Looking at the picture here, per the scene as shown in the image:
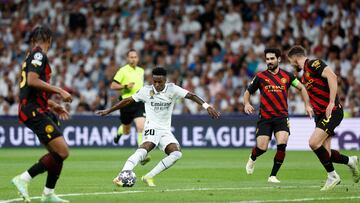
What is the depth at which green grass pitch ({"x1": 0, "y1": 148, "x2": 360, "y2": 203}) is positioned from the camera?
13.0 m

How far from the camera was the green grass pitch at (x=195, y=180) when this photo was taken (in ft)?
42.5

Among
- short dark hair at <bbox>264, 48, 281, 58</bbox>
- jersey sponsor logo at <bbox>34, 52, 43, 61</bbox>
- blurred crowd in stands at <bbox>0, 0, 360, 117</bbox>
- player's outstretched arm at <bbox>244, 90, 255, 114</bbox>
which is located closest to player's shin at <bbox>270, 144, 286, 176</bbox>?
player's outstretched arm at <bbox>244, 90, 255, 114</bbox>

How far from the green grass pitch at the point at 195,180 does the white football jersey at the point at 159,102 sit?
1046 millimetres

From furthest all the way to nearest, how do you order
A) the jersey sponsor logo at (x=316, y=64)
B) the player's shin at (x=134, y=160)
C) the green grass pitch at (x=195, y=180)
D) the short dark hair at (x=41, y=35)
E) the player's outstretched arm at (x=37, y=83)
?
1. the player's shin at (x=134, y=160)
2. the jersey sponsor logo at (x=316, y=64)
3. the green grass pitch at (x=195, y=180)
4. the short dark hair at (x=41, y=35)
5. the player's outstretched arm at (x=37, y=83)

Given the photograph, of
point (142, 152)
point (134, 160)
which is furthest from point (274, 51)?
point (134, 160)

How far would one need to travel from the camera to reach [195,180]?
16.7m

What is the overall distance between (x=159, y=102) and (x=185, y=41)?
57.3ft

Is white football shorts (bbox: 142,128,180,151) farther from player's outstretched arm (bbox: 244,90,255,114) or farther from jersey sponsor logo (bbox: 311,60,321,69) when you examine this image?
jersey sponsor logo (bbox: 311,60,321,69)

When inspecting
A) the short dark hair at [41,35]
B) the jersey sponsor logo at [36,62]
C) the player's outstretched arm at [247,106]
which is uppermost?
the short dark hair at [41,35]

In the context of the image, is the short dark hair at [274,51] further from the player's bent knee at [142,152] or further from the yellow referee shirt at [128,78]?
the yellow referee shirt at [128,78]

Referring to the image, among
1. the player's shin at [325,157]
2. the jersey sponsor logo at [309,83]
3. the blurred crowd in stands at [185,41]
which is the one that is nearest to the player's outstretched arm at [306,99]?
the jersey sponsor logo at [309,83]

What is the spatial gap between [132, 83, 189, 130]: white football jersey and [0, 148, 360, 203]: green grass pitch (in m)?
1.05

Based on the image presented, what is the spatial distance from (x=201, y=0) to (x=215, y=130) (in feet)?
21.8

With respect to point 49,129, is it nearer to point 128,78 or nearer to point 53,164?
point 53,164
